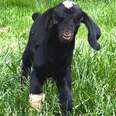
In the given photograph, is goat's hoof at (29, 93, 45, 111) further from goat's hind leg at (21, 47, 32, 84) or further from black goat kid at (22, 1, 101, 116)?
goat's hind leg at (21, 47, 32, 84)

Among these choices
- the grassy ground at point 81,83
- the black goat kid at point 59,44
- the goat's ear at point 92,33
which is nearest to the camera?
the black goat kid at point 59,44

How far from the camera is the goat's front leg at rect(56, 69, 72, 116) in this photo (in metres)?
4.10

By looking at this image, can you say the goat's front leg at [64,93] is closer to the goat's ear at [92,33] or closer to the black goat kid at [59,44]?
the black goat kid at [59,44]

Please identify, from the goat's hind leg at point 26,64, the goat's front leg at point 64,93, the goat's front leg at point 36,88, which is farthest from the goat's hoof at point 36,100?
the goat's hind leg at point 26,64

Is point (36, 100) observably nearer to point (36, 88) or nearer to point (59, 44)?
point (36, 88)

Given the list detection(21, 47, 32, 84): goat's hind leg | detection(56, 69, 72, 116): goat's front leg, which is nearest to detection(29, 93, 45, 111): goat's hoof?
detection(56, 69, 72, 116): goat's front leg

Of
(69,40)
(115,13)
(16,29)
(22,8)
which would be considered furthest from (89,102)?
(22,8)

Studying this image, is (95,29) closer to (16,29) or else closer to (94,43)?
(94,43)

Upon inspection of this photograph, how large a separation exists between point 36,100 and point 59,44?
451 millimetres

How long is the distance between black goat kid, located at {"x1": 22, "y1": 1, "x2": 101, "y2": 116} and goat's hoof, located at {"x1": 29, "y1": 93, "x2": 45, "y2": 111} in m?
0.01

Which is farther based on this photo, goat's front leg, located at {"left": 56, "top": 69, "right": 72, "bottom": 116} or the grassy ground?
the grassy ground

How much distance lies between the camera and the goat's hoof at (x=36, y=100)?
4066 millimetres

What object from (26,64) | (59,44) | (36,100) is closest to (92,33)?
(59,44)

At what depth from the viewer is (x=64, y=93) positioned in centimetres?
411
